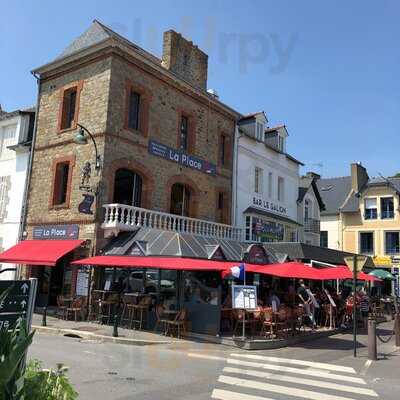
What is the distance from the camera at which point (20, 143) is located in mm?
20484

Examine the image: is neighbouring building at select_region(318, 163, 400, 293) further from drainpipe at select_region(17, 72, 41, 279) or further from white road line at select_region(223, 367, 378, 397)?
white road line at select_region(223, 367, 378, 397)

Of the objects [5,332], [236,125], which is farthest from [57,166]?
[5,332]

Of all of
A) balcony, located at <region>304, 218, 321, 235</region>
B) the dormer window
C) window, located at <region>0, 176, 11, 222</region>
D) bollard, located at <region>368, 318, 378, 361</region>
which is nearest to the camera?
bollard, located at <region>368, 318, 378, 361</region>

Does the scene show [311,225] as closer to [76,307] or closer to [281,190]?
[281,190]

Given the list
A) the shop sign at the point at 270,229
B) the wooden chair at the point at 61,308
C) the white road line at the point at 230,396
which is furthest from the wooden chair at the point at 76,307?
the shop sign at the point at 270,229

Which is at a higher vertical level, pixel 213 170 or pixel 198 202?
pixel 213 170

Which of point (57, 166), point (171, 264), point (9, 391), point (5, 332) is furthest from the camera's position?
point (57, 166)

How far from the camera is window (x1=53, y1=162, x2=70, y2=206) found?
61.4ft

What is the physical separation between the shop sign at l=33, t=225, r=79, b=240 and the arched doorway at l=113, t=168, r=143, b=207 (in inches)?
101

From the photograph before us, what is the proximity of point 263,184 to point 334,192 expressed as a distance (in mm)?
19385

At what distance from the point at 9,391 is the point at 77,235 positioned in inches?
580

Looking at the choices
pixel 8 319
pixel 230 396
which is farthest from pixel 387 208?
pixel 8 319

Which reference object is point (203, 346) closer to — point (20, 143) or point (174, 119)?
point (174, 119)

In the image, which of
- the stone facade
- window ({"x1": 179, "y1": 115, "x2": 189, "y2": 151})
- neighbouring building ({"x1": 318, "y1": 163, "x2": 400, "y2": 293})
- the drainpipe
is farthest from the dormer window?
neighbouring building ({"x1": 318, "y1": 163, "x2": 400, "y2": 293})
